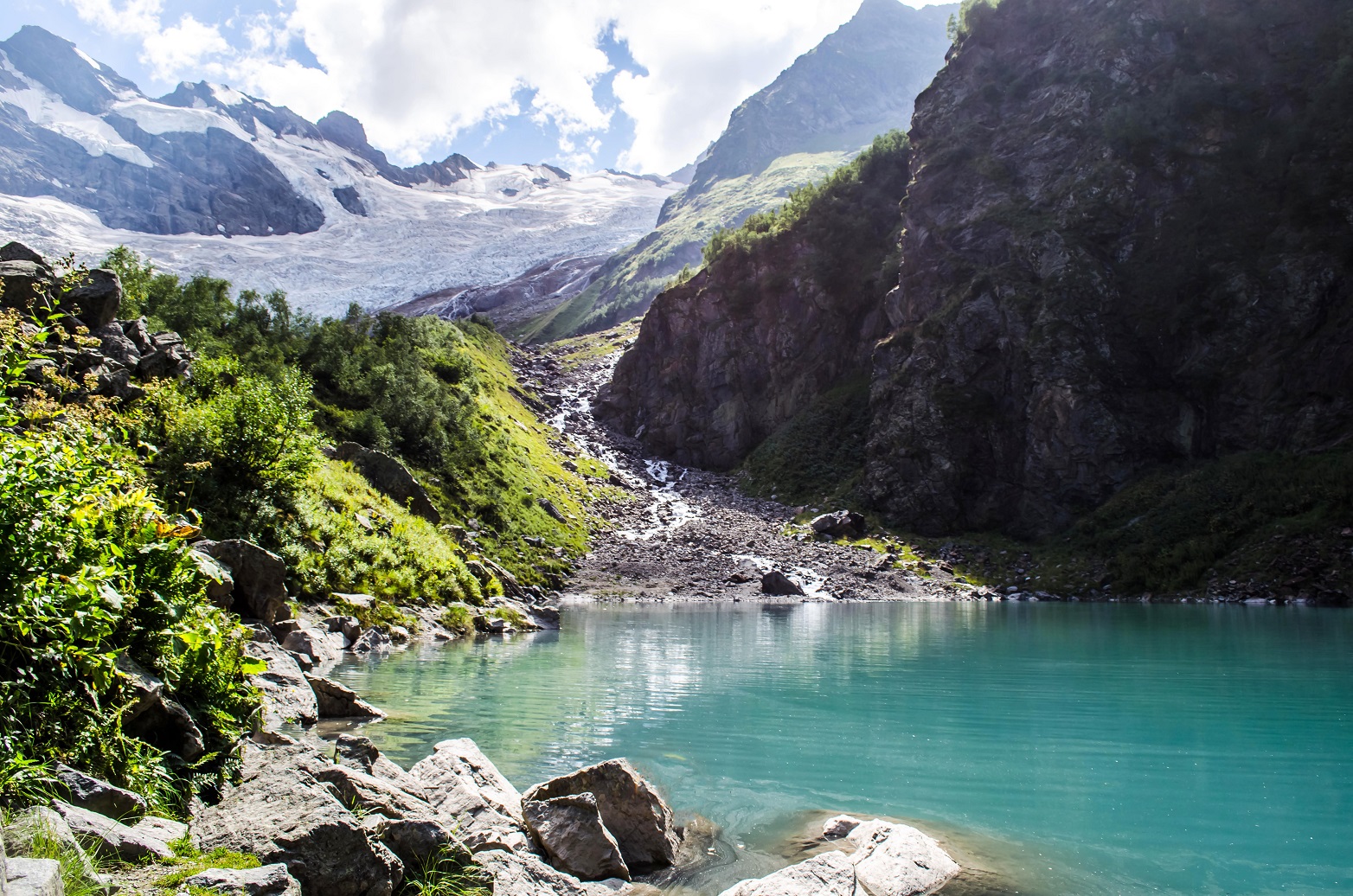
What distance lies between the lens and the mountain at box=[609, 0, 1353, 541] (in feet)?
219

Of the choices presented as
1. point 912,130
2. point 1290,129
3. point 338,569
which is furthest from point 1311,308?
point 338,569

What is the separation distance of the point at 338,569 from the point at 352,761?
64.5 ft

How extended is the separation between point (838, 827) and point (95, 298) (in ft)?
94.7

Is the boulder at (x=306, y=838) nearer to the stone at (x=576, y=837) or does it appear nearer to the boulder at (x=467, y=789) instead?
the boulder at (x=467, y=789)

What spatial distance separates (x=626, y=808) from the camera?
1005 centimetres

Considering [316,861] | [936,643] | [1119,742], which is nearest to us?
[316,861]

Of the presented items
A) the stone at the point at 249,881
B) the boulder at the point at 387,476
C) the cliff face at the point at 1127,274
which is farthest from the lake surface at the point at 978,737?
the cliff face at the point at 1127,274

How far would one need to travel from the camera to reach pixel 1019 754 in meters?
14.4

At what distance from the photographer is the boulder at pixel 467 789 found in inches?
366

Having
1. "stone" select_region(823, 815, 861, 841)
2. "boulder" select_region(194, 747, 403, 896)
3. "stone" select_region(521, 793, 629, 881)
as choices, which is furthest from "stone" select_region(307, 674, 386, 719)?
"stone" select_region(823, 815, 861, 841)

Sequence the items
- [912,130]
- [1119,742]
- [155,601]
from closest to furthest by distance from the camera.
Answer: [155,601] < [1119,742] < [912,130]

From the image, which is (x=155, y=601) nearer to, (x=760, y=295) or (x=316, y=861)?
(x=316, y=861)

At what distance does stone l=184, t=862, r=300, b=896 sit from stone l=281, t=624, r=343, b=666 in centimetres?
1386

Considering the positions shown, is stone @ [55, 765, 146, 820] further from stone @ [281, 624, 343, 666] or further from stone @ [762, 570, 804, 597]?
stone @ [762, 570, 804, 597]
